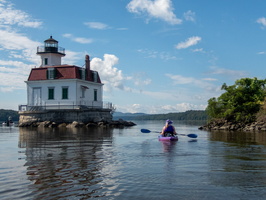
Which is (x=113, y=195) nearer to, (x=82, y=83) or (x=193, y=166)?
(x=193, y=166)

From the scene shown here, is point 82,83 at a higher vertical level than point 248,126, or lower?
higher

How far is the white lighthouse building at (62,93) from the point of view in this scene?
46562mm

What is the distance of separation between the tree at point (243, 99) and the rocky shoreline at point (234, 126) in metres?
1.04

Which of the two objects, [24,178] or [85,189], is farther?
[24,178]

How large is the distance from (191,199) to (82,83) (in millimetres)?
41799

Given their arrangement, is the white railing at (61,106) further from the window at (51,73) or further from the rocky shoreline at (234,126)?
the rocky shoreline at (234,126)

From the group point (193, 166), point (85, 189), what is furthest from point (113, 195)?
point (193, 166)

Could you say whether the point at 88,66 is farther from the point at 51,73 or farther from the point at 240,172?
the point at 240,172

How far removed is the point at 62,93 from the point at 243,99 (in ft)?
86.0

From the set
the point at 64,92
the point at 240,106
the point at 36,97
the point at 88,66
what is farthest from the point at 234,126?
the point at 36,97

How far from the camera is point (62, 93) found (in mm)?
47062

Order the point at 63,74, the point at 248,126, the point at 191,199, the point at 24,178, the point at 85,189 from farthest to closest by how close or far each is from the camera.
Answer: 1. the point at 63,74
2. the point at 248,126
3. the point at 24,178
4. the point at 85,189
5. the point at 191,199

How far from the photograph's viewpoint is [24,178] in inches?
366

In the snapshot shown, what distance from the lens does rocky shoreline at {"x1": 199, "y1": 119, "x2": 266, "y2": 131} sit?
125ft
